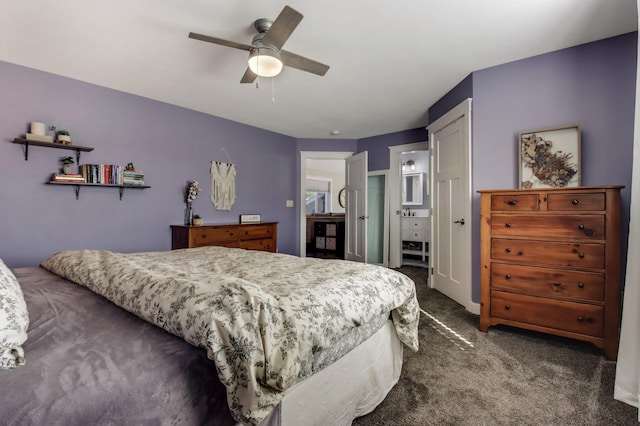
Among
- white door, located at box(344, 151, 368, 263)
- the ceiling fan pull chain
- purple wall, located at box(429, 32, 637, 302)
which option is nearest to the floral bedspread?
purple wall, located at box(429, 32, 637, 302)

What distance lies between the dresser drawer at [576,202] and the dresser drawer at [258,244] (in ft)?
10.7

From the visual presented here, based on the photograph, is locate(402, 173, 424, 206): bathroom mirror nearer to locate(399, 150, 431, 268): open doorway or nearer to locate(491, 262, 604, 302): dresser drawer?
locate(399, 150, 431, 268): open doorway

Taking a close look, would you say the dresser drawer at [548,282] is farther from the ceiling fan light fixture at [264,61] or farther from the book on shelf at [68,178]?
the book on shelf at [68,178]

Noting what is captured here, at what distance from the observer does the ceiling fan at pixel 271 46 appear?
1766 millimetres

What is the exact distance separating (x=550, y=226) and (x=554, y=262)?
0.84ft

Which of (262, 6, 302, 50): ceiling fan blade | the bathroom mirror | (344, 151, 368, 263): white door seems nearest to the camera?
(262, 6, 302, 50): ceiling fan blade

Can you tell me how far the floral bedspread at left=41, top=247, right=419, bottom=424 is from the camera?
2.39 ft

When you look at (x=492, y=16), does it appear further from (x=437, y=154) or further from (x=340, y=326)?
(x=340, y=326)

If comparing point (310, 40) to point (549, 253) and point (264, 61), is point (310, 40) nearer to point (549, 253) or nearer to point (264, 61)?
point (264, 61)

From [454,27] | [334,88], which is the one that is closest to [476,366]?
[454,27]

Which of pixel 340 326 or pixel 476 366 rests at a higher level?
pixel 340 326

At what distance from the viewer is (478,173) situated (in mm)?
2787

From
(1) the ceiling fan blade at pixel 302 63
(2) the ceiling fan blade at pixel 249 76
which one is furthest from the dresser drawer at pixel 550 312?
(2) the ceiling fan blade at pixel 249 76

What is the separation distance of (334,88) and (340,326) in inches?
109
